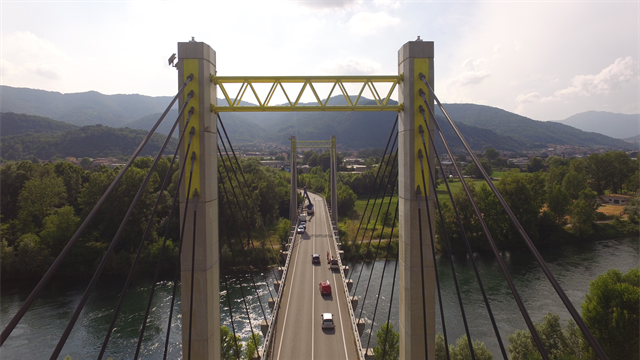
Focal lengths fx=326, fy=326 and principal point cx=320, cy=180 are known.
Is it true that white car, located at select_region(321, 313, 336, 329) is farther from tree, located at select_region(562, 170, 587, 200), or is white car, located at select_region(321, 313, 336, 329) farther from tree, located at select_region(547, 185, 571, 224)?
tree, located at select_region(562, 170, 587, 200)

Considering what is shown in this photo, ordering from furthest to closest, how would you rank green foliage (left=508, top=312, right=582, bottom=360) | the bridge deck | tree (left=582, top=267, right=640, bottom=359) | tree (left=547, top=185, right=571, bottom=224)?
1. tree (left=547, top=185, right=571, bottom=224)
2. green foliage (left=508, top=312, right=582, bottom=360)
3. tree (left=582, top=267, right=640, bottom=359)
4. the bridge deck

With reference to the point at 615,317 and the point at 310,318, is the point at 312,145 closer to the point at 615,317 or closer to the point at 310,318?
the point at 310,318

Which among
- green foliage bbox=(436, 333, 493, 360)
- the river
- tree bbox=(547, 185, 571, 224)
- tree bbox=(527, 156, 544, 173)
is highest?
tree bbox=(527, 156, 544, 173)

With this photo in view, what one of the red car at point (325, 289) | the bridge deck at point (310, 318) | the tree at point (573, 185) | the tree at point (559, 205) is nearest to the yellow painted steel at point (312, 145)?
the bridge deck at point (310, 318)

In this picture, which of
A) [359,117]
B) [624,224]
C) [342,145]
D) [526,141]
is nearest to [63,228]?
[624,224]

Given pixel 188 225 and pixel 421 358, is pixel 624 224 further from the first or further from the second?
pixel 188 225

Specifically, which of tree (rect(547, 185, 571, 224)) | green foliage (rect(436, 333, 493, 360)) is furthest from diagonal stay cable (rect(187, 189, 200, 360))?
tree (rect(547, 185, 571, 224))

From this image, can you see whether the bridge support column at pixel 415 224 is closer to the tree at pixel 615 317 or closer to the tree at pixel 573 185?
the tree at pixel 615 317

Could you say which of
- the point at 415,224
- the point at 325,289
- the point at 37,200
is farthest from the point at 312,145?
the point at 415,224
